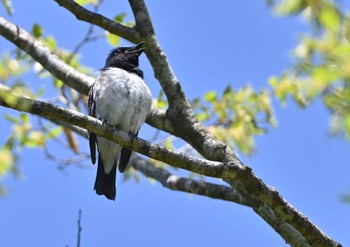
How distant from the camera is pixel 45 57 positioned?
621 centimetres

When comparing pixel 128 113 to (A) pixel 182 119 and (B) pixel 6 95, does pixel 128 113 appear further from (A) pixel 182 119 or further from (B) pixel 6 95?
(B) pixel 6 95

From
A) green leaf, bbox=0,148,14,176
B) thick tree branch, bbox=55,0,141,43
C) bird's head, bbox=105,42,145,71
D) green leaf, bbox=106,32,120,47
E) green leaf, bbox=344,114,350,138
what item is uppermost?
bird's head, bbox=105,42,145,71

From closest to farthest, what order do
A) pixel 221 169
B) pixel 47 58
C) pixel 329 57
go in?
pixel 329 57
pixel 221 169
pixel 47 58

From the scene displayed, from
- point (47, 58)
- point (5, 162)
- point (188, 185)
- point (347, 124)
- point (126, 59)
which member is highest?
point (126, 59)

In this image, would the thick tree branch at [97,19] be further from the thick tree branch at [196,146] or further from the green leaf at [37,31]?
the green leaf at [37,31]

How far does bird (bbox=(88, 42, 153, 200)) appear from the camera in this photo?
6027mm

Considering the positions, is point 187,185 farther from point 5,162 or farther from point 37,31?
point 5,162

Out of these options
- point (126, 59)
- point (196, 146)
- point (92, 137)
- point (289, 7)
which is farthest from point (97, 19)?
point (289, 7)

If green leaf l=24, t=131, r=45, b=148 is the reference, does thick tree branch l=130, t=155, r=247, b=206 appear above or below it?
below

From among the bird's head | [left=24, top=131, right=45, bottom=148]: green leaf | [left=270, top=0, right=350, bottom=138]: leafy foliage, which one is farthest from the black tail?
[left=270, top=0, right=350, bottom=138]: leafy foliage

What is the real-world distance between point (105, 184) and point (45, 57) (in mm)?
1352

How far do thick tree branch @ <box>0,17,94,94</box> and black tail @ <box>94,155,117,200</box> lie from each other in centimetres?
83

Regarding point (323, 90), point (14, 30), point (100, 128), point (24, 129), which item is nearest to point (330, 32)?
point (323, 90)

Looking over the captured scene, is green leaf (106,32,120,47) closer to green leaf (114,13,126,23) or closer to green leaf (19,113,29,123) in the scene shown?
green leaf (114,13,126,23)
